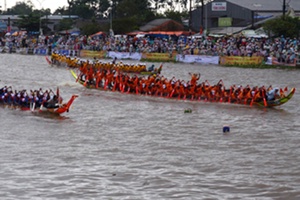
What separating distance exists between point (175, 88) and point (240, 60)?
51.3 ft

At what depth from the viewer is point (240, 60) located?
42.6 m

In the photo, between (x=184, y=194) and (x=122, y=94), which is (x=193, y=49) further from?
(x=184, y=194)

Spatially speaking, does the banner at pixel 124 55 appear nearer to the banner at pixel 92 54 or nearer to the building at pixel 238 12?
the banner at pixel 92 54

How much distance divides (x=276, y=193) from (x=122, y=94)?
Answer: 682 inches

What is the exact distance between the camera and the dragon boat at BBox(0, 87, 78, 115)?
2300 cm

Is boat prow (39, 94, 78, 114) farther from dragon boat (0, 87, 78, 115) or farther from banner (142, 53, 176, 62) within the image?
banner (142, 53, 176, 62)

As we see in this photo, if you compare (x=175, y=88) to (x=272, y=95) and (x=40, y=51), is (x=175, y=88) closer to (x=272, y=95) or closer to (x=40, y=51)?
(x=272, y=95)

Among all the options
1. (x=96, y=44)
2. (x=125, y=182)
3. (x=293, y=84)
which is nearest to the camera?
(x=125, y=182)

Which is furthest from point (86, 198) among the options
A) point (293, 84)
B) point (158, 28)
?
point (158, 28)

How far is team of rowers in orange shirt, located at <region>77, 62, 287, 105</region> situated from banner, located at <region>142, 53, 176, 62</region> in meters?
14.3

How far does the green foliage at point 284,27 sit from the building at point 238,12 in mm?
9877

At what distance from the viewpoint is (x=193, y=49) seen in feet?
153

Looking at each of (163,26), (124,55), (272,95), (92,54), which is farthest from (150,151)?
(163,26)

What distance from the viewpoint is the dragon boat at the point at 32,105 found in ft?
75.5
